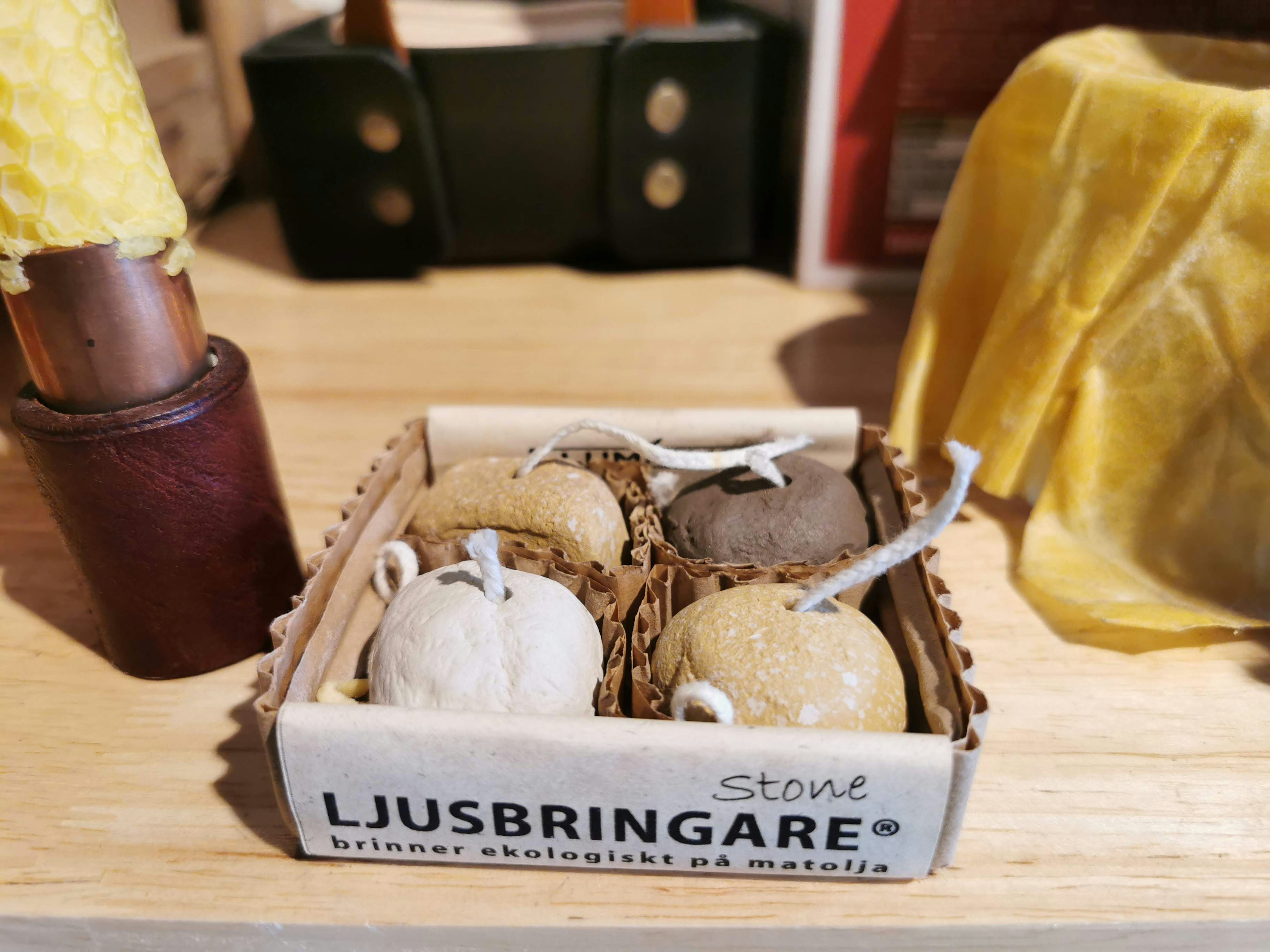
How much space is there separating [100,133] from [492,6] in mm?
737

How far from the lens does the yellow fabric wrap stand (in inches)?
18.7

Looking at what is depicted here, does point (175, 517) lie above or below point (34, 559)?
above

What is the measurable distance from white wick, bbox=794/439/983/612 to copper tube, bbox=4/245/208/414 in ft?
1.01

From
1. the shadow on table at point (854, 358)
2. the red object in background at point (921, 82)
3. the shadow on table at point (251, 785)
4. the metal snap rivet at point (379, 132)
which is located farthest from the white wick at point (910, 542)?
the metal snap rivet at point (379, 132)

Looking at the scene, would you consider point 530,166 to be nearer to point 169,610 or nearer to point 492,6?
point 492,6

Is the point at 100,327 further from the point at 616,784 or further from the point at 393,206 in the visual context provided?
the point at 393,206

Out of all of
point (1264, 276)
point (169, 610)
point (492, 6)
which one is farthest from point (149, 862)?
point (492, 6)

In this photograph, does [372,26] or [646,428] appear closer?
[646,428]

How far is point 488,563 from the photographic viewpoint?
406 millimetres

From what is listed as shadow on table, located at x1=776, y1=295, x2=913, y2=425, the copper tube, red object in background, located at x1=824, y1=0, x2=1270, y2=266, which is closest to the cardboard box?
the copper tube

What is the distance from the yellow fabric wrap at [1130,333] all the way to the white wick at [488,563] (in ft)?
1.05

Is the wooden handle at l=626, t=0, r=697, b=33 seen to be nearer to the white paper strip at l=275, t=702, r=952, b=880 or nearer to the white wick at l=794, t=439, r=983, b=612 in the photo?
the white wick at l=794, t=439, r=983, b=612

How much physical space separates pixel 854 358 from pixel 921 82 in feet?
Answer: 0.85

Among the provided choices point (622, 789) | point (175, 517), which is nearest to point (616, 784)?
point (622, 789)
